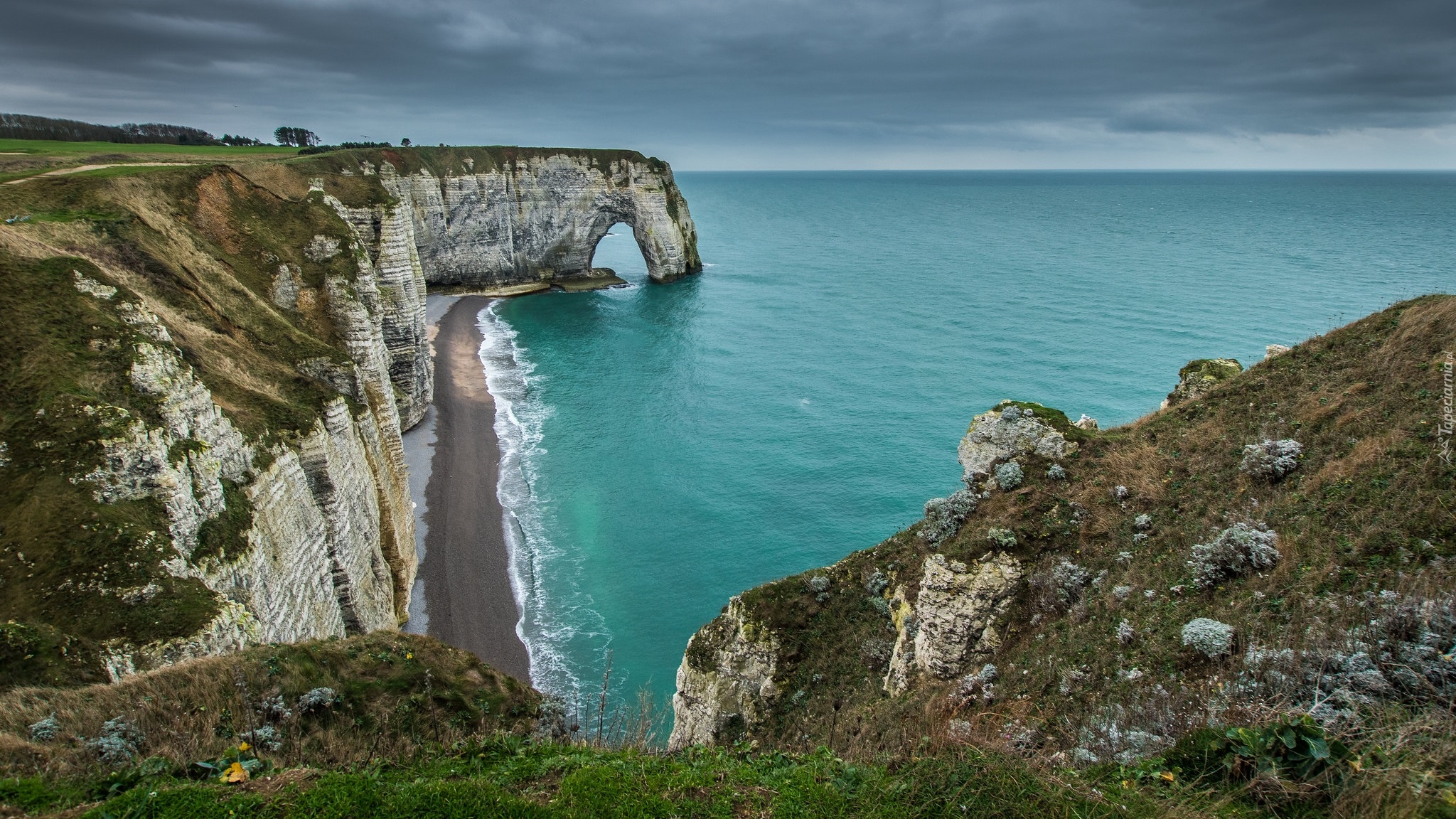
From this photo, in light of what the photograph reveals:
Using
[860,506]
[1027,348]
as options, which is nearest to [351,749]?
[860,506]

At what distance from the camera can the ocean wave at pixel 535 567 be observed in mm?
31281

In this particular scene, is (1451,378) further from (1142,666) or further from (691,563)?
(691,563)

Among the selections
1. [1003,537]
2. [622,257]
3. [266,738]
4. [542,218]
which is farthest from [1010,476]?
[622,257]

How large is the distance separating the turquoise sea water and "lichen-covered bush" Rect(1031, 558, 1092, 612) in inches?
750

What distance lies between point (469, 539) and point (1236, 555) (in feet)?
115

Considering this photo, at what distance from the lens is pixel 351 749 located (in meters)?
13.0

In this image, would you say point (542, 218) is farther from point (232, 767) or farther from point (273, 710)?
point (232, 767)

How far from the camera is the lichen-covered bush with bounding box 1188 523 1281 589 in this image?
41.6ft

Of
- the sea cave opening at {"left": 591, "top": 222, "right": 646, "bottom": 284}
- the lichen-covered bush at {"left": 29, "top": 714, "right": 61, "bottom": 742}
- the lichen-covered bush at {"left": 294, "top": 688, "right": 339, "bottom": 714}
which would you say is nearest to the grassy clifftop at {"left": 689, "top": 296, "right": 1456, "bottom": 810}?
the lichen-covered bush at {"left": 294, "top": 688, "right": 339, "bottom": 714}

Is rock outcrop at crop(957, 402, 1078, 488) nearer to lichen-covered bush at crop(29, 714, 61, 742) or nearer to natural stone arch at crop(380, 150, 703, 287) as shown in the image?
lichen-covered bush at crop(29, 714, 61, 742)

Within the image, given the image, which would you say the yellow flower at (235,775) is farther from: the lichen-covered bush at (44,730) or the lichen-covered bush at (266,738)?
the lichen-covered bush at (44,730)

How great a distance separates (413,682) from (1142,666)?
14.9 m

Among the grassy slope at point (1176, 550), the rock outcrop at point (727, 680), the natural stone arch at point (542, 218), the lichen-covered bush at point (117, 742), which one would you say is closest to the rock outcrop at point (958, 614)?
the grassy slope at point (1176, 550)

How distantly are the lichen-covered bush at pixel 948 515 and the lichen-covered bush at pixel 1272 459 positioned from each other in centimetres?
607
